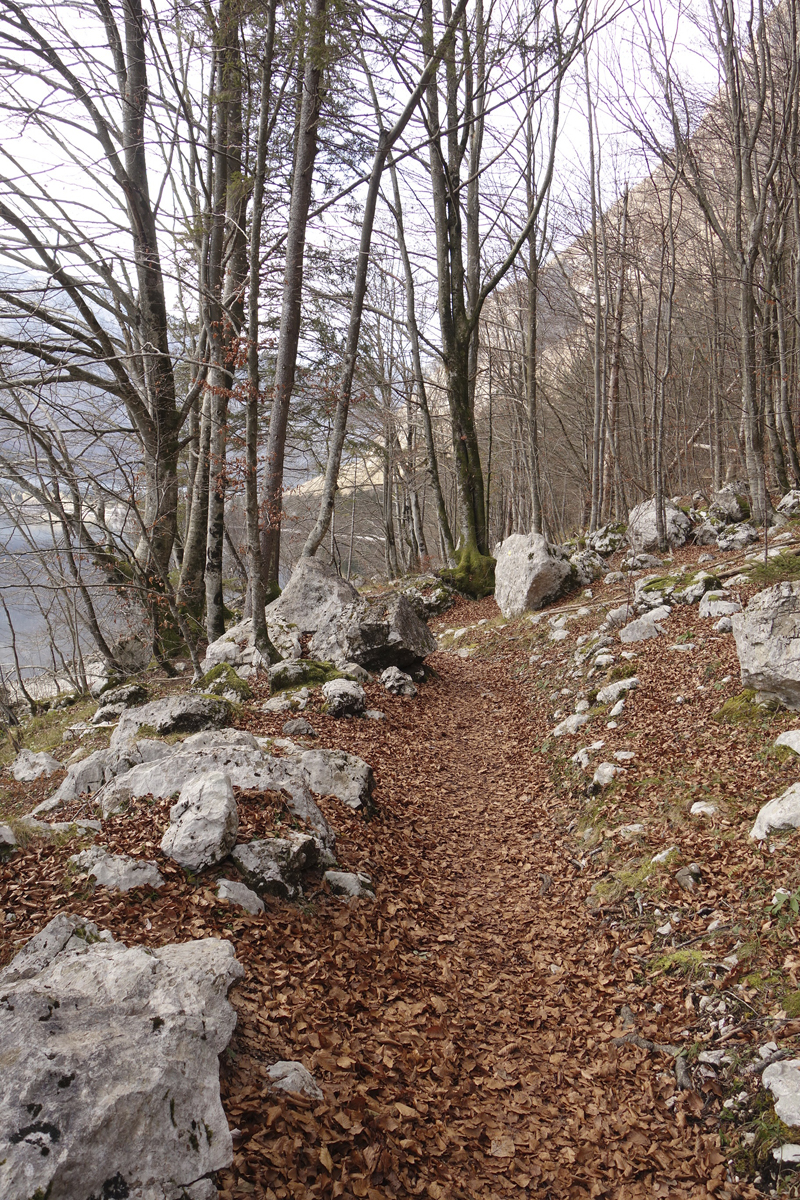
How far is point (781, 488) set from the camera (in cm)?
1276

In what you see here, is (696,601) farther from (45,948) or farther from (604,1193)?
(45,948)

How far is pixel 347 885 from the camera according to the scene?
13.7 ft

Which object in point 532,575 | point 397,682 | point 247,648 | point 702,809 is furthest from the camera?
point 532,575

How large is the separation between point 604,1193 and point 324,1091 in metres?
1.20

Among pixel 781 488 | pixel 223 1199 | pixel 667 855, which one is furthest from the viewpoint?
pixel 781 488

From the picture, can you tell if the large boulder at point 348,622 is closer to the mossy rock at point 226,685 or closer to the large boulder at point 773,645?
the mossy rock at point 226,685

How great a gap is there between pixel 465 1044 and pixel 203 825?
1.89m

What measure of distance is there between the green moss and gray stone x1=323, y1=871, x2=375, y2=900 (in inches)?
434

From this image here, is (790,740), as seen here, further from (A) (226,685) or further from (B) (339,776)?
(A) (226,685)

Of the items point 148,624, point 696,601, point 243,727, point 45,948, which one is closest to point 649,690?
point 696,601

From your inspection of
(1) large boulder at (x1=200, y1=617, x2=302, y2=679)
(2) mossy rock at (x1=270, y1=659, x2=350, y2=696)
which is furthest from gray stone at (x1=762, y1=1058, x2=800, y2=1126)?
(1) large boulder at (x1=200, y1=617, x2=302, y2=679)

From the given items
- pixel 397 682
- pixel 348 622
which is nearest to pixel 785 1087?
pixel 397 682

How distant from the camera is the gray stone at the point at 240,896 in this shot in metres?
3.57

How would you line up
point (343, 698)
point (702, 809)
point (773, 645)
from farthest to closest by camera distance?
point (343, 698), point (773, 645), point (702, 809)
